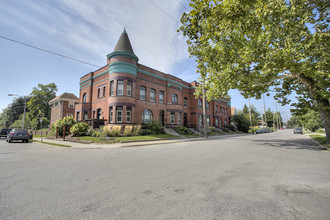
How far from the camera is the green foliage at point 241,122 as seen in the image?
4106 centimetres

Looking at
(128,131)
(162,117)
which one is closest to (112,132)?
(128,131)

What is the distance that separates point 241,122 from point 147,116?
28728 millimetres

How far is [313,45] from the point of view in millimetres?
8531

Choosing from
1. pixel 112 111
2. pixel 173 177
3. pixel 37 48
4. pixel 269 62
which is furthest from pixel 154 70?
pixel 173 177

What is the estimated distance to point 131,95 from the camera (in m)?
21.5

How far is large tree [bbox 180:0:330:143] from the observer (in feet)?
25.3

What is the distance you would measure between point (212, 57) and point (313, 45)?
5.36m

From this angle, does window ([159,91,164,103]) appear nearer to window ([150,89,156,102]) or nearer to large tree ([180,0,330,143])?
window ([150,89,156,102])

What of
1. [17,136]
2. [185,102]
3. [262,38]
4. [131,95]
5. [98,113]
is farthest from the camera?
[185,102]

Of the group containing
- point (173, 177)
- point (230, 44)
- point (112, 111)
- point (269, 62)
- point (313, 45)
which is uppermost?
point (230, 44)

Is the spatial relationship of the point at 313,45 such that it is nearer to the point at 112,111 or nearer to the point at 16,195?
the point at 16,195

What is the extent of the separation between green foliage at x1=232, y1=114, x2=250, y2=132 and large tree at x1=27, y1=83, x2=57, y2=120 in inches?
2120

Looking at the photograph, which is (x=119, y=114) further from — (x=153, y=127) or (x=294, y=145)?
(x=294, y=145)

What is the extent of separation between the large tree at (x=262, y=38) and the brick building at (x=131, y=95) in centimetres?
1247
